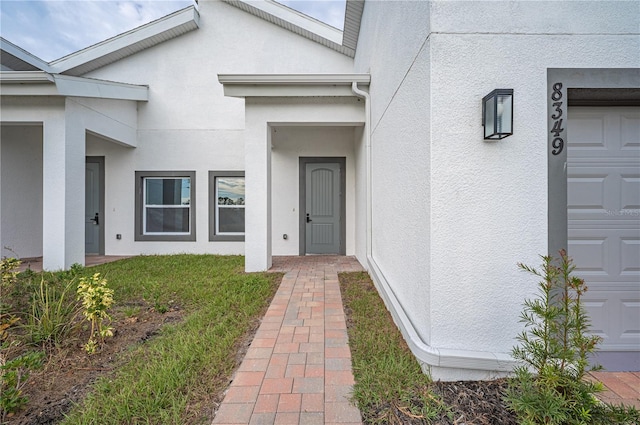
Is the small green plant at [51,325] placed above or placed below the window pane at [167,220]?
below

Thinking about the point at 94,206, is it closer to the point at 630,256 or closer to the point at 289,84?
the point at 289,84

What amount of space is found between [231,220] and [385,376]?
6.60 m

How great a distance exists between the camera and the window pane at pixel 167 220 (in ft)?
26.5

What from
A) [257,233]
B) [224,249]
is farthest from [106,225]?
[257,233]

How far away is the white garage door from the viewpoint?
241 cm

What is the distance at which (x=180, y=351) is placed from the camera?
263 centimetres

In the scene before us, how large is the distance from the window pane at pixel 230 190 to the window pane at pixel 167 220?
104 cm

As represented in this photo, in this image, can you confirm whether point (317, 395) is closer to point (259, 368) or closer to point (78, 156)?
point (259, 368)

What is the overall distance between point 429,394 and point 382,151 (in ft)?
10.1

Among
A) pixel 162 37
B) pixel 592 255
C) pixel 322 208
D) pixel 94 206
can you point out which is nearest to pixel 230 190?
pixel 322 208

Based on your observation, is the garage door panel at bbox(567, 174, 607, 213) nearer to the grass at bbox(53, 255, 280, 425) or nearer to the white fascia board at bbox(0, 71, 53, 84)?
the grass at bbox(53, 255, 280, 425)

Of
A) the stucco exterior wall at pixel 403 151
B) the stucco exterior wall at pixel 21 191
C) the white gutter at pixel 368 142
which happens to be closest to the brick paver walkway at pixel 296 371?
the stucco exterior wall at pixel 403 151

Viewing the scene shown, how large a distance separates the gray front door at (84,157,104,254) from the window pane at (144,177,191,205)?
1236 mm

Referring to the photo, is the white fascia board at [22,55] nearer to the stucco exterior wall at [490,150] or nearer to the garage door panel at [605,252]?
the stucco exterior wall at [490,150]
